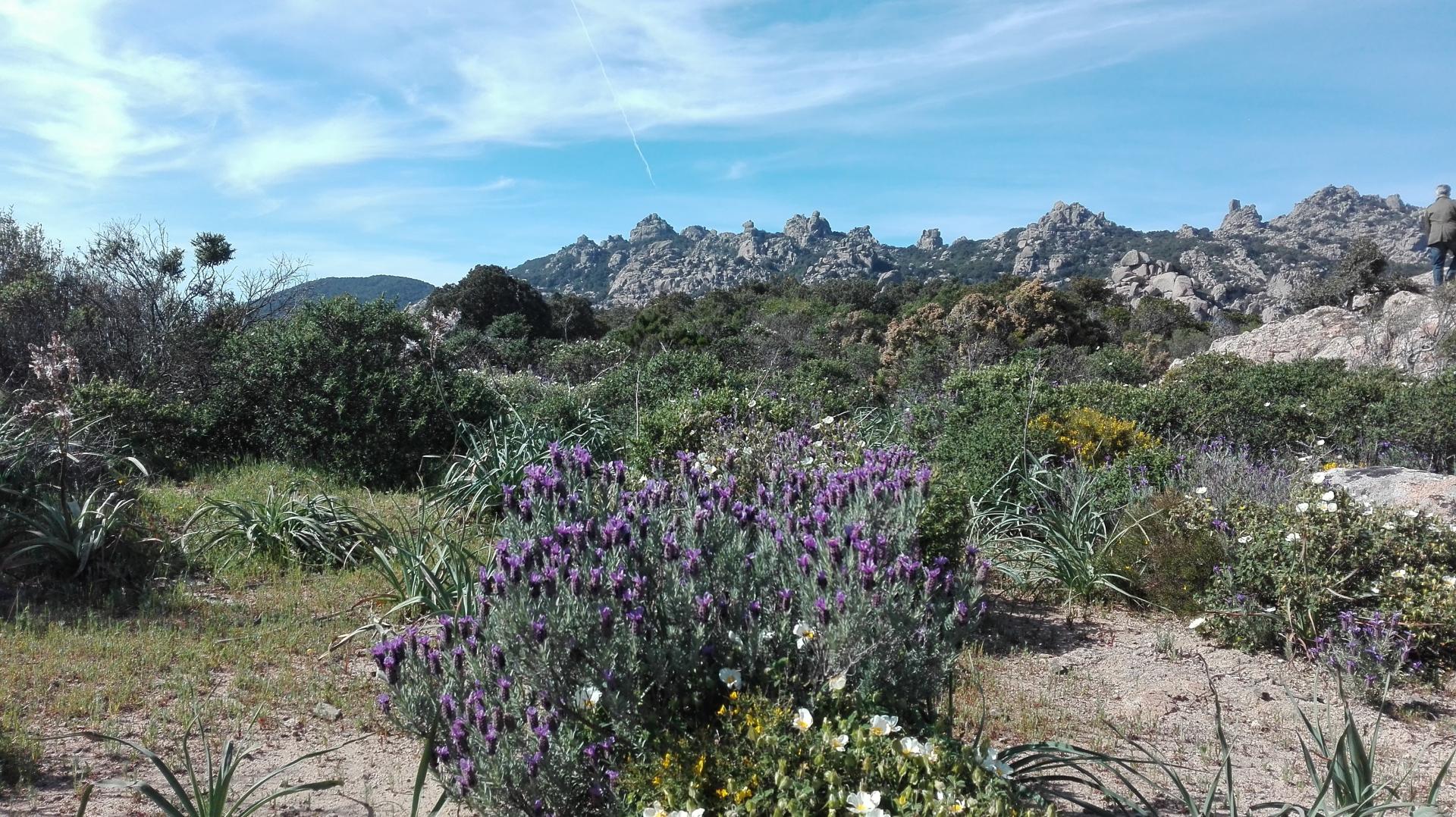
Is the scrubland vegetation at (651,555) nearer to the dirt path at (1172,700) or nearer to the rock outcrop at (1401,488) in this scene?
the dirt path at (1172,700)

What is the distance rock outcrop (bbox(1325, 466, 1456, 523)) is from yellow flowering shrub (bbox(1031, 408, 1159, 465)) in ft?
4.41

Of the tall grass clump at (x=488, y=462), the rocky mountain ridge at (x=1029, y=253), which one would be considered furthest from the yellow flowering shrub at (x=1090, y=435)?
the rocky mountain ridge at (x=1029, y=253)

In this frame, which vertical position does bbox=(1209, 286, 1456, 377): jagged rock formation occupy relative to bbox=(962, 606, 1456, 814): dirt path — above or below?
above

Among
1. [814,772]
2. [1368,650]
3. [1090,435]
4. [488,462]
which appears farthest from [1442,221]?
[814,772]

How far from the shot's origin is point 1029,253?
83.0 m

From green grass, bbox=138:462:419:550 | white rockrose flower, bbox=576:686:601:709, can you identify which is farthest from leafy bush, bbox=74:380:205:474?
white rockrose flower, bbox=576:686:601:709

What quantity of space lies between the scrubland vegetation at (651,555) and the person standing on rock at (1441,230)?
904 centimetres

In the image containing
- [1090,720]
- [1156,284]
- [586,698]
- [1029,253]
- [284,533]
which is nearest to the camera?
[586,698]

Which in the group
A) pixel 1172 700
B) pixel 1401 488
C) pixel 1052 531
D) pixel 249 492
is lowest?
pixel 1172 700

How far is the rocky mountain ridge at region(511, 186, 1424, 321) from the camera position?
57.6 m

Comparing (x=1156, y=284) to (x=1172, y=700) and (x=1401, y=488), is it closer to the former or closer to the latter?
(x=1401, y=488)

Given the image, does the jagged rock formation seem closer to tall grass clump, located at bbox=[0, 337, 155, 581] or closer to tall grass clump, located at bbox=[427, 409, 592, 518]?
tall grass clump, located at bbox=[427, 409, 592, 518]

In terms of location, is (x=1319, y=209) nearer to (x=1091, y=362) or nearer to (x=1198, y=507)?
(x=1091, y=362)

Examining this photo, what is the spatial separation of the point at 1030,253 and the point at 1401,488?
81586mm
